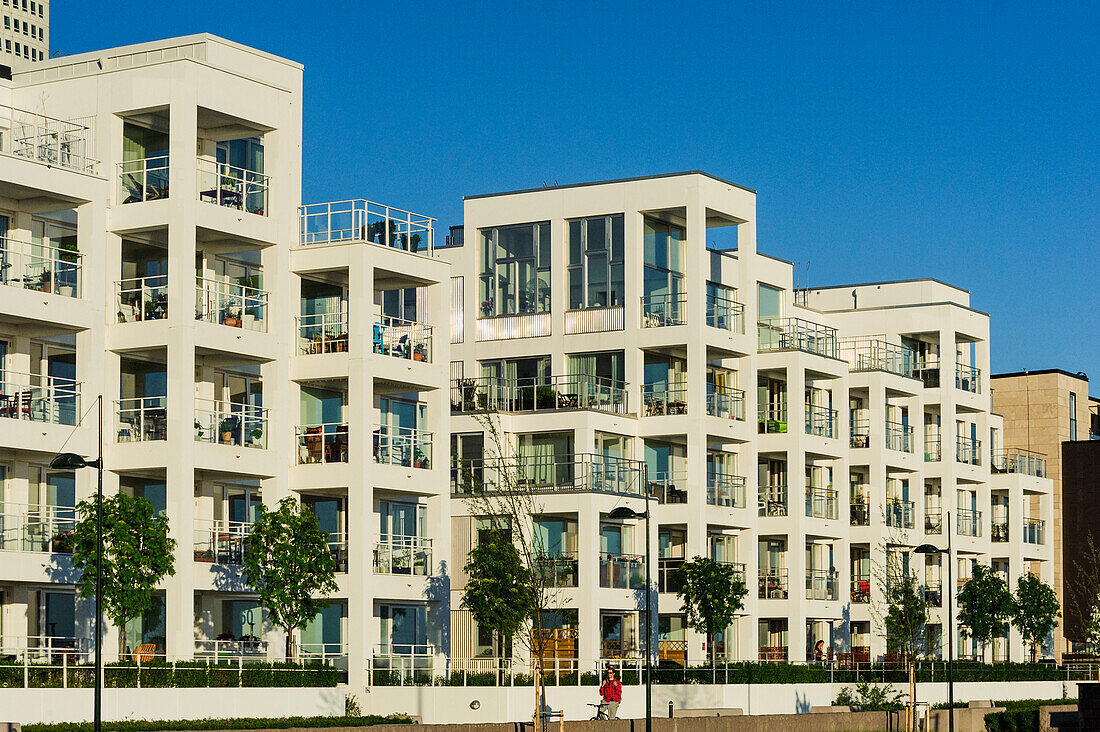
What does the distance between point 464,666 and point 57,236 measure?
66.3ft

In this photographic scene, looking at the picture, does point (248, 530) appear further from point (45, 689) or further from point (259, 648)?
point (45, 689)

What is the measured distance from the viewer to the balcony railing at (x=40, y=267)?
1750 inches

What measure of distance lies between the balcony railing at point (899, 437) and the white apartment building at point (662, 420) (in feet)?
7.53

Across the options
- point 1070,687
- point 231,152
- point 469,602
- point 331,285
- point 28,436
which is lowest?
point 1070,687

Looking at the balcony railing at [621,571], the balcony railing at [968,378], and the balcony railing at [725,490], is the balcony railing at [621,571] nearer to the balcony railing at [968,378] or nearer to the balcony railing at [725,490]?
the balcony railing at [725,490]

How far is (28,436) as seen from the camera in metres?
43.6

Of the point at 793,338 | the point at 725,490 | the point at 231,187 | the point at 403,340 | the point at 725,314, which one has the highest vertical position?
the point at 231,187

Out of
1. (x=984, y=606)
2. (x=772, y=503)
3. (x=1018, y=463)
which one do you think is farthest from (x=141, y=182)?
(x=1018, y=463)

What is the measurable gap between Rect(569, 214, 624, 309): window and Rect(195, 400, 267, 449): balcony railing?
19599mm

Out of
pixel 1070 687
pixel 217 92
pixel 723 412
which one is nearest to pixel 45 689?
pixel 217 92

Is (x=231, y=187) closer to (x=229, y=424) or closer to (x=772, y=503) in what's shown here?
(x=229, y=424)

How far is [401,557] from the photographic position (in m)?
51.8

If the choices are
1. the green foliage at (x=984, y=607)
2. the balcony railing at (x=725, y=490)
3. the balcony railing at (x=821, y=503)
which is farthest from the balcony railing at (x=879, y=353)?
the balcony railing at (x=725, y=490)

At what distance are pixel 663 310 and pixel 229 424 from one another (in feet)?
74.0
